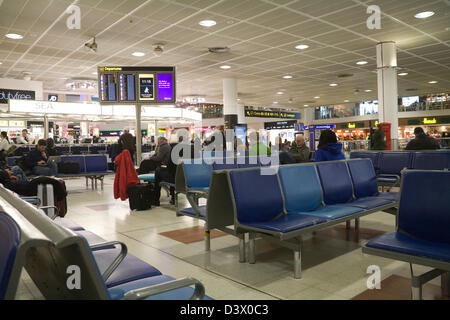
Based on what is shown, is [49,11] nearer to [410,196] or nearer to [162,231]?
[162,231]

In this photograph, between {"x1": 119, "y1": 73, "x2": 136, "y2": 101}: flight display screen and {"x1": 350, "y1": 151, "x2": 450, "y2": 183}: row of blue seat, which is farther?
{"x1": 119, "y1": 73, "x2": 136, "y2": 101}: flight display screen

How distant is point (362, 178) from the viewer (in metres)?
4.78

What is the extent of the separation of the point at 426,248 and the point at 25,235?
2339 millimetres

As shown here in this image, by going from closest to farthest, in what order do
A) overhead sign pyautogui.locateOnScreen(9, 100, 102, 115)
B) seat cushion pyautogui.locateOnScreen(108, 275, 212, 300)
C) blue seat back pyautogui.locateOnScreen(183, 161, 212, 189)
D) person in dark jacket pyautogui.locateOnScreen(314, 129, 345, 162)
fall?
1. seat cushion pyautogui.locateOnScreen(108, 275, 212, 300)
2. person in dark jacket pyautogui.locateOnScreen(314, 129, 345, 162)
3. blue seat back pyautogui.locateOnScreen(183, 161, 212, 189)
4. overhead sign pyautogui.locateOnScreen(9, 100, 102, 115)

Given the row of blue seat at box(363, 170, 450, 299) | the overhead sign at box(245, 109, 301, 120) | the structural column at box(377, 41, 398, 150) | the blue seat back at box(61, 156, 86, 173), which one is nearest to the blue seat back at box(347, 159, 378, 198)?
the row of blue seat at box(363, 170, 450, 299)

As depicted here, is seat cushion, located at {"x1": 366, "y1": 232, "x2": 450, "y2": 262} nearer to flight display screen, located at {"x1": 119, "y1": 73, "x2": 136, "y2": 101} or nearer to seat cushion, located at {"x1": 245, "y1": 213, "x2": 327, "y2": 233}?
seat cushion, located at {"x1": 245, "y1": 213, "x2": 327, "y2": 233}

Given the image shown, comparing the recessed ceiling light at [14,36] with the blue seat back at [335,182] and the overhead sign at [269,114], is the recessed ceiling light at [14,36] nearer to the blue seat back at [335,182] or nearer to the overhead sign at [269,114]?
the blue seat back at [335,182]

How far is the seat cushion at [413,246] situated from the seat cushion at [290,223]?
0.71m

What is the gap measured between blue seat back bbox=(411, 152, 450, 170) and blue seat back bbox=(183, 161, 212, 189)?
3.98 m

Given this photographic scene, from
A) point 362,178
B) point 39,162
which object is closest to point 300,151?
point 362,178

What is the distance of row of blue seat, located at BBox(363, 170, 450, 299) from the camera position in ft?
7.59

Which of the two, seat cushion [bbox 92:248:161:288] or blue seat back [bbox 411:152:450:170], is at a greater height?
blue seat back [bbox 411:152:450:170]

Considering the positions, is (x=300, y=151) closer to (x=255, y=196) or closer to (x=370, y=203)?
(x=370, y=203)

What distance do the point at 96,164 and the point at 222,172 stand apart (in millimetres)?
7364
